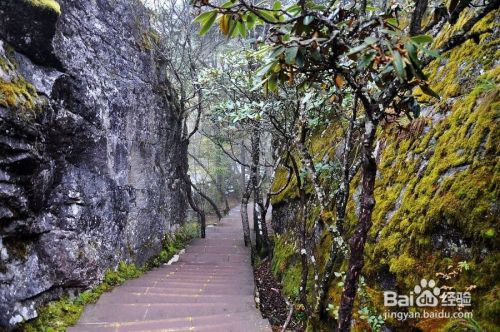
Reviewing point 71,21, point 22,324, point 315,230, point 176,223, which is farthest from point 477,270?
point 176,223

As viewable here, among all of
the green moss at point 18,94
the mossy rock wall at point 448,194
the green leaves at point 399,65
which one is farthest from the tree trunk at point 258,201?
the green leaves at point 399,65

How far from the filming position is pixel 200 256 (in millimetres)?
8672

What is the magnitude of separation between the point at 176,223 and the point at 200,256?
1549 millimetres

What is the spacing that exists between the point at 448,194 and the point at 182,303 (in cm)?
387

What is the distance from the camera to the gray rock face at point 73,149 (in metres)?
3.91

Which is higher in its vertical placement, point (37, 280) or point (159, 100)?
point (159, 100)

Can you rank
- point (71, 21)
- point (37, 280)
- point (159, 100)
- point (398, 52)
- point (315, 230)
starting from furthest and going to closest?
point (159, 100)
point (71, 21)
point (315, 230)
point (37, 280)
point (398, 52)

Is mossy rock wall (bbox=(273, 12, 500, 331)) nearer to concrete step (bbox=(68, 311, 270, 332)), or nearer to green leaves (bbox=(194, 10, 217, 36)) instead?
concrete step (bbox=(68, 311, 270, 332))

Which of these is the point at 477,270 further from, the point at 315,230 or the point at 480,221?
the point at 315,230

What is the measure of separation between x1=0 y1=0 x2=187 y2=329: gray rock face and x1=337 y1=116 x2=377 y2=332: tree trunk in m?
3.69

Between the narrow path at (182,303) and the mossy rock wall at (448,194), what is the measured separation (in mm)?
1632

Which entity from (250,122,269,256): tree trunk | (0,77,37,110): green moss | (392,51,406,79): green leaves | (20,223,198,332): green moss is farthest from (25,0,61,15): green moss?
(250,122,269,256): tree trunk

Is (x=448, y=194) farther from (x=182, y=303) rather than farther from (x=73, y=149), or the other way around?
(x=73, y=149)

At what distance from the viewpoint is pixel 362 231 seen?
1932mm
